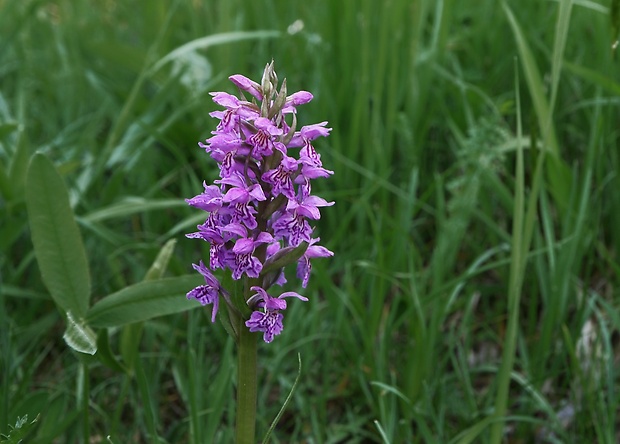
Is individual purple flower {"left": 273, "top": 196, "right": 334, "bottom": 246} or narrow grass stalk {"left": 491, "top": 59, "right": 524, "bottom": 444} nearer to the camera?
individual purple flower {"left": 273, "top": 196, "right": 334, "bottom": 246}

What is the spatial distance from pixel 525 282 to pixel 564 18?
42.9 inches

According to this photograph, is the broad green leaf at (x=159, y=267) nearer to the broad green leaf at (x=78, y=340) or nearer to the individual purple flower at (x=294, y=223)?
the broad green leaf at (x=78, y=340)

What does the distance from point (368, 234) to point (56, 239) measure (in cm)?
126

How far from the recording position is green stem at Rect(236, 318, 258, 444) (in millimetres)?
1501

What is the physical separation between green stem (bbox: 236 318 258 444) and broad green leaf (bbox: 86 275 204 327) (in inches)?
16.3

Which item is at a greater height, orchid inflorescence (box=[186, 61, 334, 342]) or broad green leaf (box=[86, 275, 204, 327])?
orchid inflorescence (box=[186, 61, 334, 342])

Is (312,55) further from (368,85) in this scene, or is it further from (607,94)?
(607,94)

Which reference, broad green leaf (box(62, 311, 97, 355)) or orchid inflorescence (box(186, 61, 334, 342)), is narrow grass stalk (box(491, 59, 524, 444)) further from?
broad green leaf (box(62, 311, 97, 355))

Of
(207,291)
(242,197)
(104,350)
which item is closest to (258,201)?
(242,197)

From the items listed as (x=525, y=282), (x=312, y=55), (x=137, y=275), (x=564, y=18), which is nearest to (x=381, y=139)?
(x=312, y=55)

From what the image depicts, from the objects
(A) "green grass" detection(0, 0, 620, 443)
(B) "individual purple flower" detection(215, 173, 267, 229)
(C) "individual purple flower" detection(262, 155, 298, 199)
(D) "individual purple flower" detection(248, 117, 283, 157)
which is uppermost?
(D) "individual purple flower" detection(248, 117, 283, 157)

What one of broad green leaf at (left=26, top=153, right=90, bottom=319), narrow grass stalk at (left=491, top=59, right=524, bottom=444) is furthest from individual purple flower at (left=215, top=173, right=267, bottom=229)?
narrow grass stalk at (left=491, top=59, right=524, bottom=444)

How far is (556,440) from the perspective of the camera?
2223mm

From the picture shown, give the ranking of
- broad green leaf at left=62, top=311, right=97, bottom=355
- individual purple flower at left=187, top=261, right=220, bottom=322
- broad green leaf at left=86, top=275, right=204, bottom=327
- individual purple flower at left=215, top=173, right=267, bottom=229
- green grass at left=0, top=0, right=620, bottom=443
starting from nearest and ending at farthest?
individual purple flower at left=215, top=173, right=267, bottom=229, individual purple flower at left=187, top=261, right=220, bottom=322, broad green leaf at left=62, top=311, right=97, bottom=355, broad green leaf at left=86, top=275, right=204, bottom=327, green grass at left=0, top=0, right=620, bottom=443
